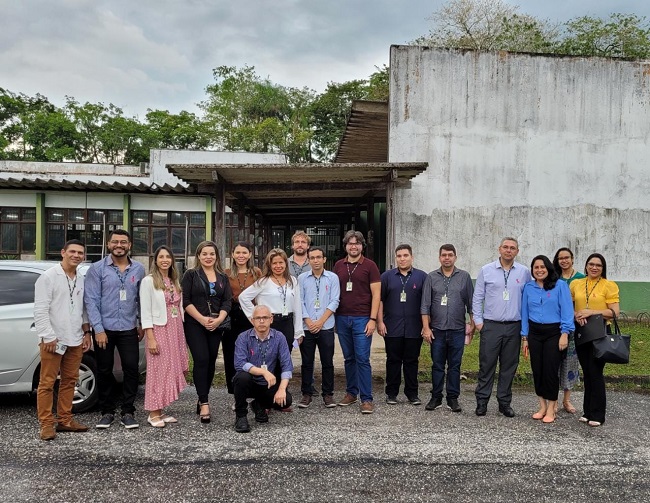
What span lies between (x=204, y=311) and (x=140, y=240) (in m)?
14.7

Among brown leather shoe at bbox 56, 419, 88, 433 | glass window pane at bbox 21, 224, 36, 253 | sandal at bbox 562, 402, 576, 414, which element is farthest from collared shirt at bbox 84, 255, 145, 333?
glass window pane at bbox 21, 224, 36, 253

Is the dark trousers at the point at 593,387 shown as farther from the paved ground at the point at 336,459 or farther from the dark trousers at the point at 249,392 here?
the dark trousers at the point at 249,392

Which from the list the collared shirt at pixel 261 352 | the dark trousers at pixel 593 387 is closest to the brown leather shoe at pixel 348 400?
the collared shirt at pixel 261 352

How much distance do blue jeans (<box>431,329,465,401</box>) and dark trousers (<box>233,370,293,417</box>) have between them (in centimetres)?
162

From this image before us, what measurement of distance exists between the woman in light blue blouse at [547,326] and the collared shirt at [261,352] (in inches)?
93.8

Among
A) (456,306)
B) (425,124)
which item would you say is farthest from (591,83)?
(456,306)

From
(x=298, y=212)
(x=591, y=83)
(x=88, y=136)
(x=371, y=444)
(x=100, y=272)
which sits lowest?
(x=371, y=444)

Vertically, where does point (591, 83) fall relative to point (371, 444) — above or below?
above

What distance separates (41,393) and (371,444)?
288 centimetres

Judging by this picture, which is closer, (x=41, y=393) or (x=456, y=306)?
(x=41, y=393)

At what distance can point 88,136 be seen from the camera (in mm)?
44906

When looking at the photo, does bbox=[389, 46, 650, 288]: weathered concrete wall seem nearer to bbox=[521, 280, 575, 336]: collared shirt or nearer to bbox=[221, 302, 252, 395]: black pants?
bbox=[521, 280, 575, 336]: collared shirt

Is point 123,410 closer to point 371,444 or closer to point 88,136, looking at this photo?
point 371,444

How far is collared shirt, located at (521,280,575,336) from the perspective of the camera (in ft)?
17.4
